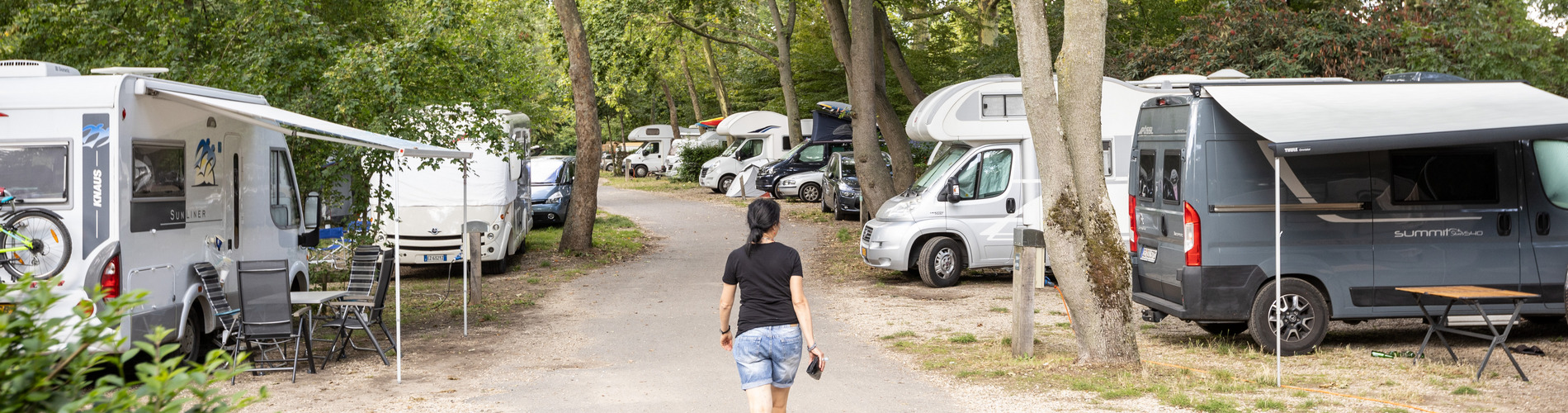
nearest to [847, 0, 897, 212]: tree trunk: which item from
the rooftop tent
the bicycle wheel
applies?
the rooftop tent

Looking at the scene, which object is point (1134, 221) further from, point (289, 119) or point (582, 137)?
point (582, 137)

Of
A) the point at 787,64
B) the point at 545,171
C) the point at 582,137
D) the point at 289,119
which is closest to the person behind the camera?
the point at 289,119

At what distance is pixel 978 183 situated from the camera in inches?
512

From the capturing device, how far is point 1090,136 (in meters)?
7.38

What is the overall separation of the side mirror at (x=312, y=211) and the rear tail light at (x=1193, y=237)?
23.9 feet

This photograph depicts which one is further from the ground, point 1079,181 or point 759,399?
point 1079,181

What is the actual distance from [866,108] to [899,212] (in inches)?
172

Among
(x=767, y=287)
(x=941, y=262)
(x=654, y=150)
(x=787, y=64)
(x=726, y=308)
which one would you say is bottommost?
(x=941, y=262)

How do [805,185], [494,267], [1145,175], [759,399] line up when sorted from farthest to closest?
[805,185], [494,267], [1145,175], [759,399]

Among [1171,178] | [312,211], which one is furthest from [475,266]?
[1171,178]

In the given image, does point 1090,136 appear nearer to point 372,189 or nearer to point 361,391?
point 361,391

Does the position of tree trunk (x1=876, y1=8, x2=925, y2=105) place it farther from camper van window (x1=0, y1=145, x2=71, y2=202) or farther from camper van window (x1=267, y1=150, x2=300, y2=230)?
camper van window (x1=0, y1=145, x2=71, y2=202)

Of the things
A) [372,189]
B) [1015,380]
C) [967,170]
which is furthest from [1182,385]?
[372,189]

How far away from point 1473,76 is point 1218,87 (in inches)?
319
